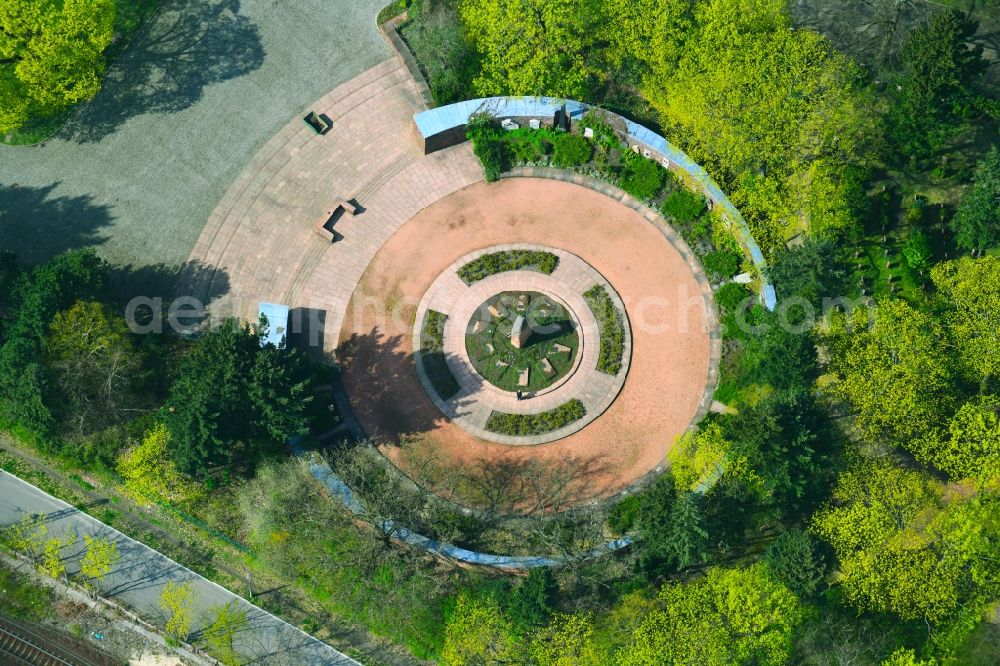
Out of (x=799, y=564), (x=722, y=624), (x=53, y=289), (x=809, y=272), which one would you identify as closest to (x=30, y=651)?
(x=53, y=289)

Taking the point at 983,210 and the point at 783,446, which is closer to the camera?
the point at 783,446

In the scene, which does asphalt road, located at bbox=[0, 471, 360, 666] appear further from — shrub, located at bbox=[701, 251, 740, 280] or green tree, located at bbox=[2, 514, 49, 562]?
shrub, located at bbox=[701, 251, 740, 280]

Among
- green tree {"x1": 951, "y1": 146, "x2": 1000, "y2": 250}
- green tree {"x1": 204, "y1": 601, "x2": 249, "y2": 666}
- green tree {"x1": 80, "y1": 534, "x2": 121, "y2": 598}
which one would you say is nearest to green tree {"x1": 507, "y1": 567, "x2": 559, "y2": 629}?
green tree {"x1": 204, "y1": 601, "x2": 249, "y2": 666}

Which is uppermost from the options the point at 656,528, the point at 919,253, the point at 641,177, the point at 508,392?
the point at 641,177

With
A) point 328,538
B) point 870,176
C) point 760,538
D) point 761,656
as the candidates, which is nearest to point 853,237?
point 870,176

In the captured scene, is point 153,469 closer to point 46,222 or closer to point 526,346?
point 46,222

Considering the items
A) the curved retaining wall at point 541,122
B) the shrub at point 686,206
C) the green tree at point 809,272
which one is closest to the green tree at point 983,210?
→ the green tree at point 809,272

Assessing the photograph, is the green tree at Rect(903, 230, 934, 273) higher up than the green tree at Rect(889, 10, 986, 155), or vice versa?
the green tree at Rect(889, 10, 986, 155)

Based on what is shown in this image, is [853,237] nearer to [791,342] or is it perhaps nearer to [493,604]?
[791,342]
